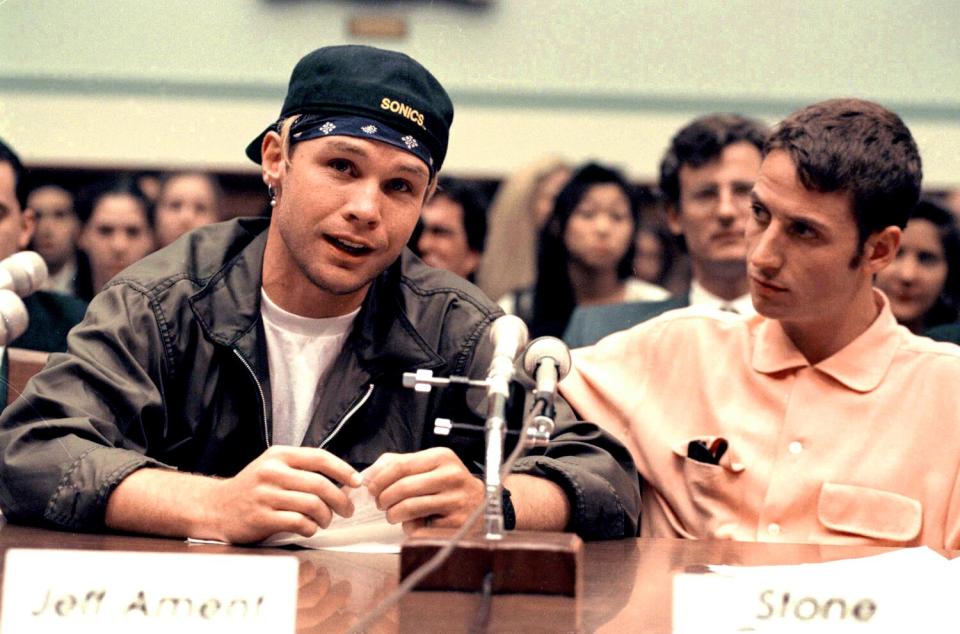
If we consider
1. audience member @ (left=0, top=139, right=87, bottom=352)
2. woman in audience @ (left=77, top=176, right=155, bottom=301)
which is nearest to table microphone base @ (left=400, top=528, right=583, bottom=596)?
audience member @ (left=0, top=139, right=87, bottom=352)

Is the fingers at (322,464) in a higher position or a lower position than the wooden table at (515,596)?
higher

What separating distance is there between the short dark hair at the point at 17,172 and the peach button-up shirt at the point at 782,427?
142 centimetres

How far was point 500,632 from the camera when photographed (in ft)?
4.16

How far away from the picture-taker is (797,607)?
128cm

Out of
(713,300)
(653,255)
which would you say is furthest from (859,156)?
(653,255)

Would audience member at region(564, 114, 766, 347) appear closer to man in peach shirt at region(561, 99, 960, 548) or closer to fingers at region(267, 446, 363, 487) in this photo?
man in peach shirt at region(561, 99, 960, 548)

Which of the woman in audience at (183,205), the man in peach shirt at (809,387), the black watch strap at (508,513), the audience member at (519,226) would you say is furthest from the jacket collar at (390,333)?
the woman in audience at (183,205)

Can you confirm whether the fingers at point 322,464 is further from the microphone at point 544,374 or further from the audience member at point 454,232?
the audience member at point 454,232

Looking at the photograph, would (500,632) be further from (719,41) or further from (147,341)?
A: (719,41)

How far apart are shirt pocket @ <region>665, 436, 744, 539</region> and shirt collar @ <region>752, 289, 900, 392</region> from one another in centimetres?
20

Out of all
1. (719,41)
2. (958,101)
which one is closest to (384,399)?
(719,41)

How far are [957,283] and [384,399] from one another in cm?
226

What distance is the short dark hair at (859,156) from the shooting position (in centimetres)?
214

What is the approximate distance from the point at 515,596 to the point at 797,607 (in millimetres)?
301
